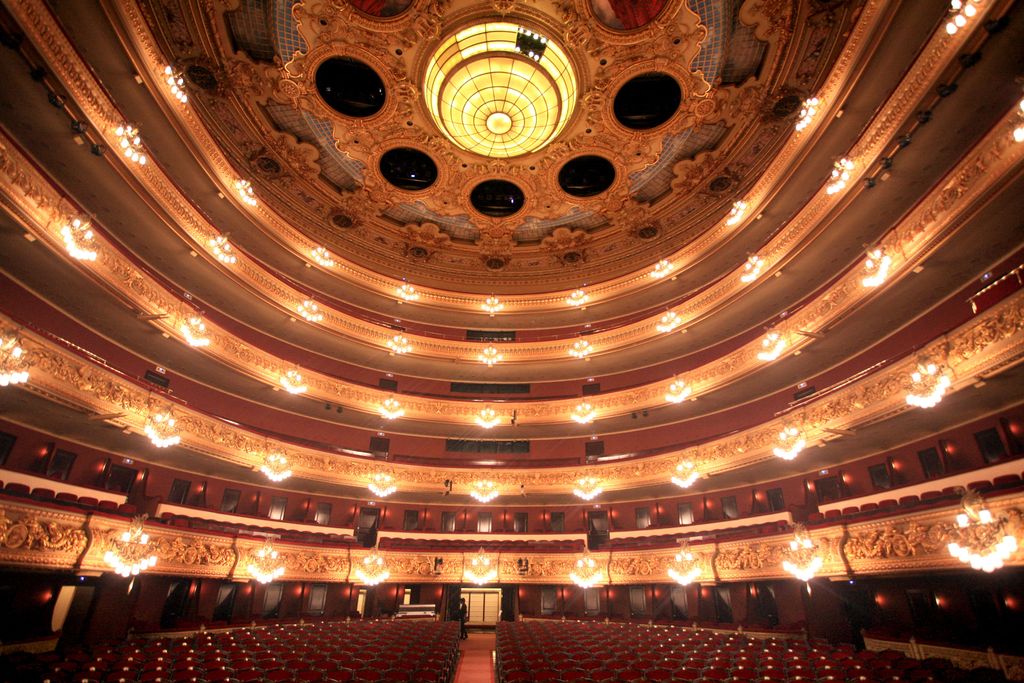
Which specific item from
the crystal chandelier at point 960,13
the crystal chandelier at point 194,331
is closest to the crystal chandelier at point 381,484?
the crystal chandelier at point 194,331

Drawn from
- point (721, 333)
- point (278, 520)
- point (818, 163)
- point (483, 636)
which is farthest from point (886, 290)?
point (278, 520)

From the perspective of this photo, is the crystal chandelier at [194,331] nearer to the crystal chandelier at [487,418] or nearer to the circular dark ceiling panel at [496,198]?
the crystal chandelier at [487,418]

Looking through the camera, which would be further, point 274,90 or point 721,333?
point 721,333

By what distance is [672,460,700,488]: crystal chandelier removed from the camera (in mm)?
14414

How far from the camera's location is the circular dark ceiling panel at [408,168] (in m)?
17.1

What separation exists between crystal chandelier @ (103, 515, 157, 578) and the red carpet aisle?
23.1ft

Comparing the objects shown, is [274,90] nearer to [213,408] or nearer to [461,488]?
[213,408]

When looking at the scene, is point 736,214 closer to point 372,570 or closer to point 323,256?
point 323,256

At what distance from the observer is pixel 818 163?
12984 mm

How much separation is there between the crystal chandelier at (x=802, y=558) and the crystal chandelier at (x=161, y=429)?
14.8 meters

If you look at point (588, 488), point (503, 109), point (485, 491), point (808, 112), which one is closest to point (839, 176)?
point (808, 112)

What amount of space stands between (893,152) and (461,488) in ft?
53.3

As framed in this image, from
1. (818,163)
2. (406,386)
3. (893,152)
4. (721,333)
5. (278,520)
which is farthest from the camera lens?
(406,386)

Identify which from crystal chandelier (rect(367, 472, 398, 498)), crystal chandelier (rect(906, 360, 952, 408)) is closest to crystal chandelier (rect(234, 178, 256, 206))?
crystal chandelier (rect(367, 472, 398, 498))
